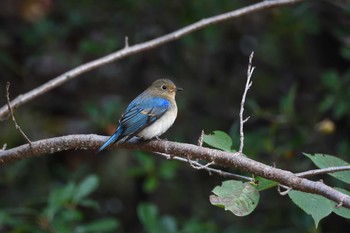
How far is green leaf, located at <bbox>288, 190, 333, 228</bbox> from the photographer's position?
9.15 ft

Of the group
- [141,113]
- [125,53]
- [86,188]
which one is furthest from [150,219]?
[125,53]

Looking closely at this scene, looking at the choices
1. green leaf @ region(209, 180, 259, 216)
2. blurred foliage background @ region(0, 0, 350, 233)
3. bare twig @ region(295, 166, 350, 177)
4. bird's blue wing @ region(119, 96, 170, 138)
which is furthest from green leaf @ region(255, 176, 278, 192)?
blurred foliage background @ region(0, 0, 350, 233)

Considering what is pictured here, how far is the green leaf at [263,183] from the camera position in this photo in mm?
3029

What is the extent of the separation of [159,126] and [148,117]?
0.10 m

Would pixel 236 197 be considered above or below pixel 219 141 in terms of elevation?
below

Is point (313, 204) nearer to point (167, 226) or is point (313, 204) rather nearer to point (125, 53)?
point (125, 53)

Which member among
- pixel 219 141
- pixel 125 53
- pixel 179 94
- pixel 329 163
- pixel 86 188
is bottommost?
pixel 86 188

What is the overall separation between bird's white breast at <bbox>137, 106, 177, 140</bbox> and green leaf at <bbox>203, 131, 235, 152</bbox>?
69 cm

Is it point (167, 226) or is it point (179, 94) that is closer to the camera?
point (167, 226)

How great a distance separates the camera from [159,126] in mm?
4199

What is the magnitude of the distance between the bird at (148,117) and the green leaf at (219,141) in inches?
24.6

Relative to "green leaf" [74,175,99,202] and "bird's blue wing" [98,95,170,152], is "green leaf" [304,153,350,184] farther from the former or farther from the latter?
"green leaf" [74,175,99,202]

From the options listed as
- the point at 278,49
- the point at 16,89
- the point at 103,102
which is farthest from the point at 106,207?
the point at 278,49

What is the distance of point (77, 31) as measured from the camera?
677 cm
